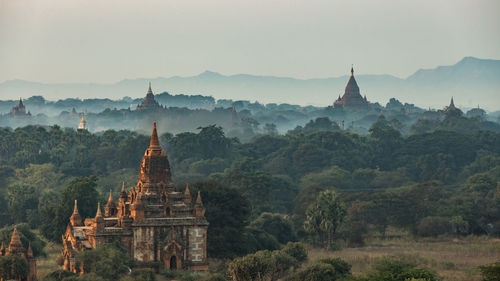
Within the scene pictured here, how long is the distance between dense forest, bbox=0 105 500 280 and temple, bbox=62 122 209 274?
2200 millimetres

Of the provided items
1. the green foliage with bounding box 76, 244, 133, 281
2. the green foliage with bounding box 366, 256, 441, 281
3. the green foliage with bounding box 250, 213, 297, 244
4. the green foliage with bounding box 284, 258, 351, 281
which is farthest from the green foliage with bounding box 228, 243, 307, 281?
the green foliage with bounding box 250, 213, 297, 244

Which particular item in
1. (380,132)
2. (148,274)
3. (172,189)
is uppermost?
(380,132)

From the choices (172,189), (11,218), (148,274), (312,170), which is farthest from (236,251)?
(312,170)

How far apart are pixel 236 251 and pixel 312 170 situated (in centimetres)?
6808

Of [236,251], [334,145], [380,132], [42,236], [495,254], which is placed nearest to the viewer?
[236,251]

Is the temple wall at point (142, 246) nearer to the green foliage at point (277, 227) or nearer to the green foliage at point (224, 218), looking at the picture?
the green foliage at point (224, 218)

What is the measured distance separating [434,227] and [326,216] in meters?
12.2

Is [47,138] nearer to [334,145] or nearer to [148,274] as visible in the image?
[334,145]

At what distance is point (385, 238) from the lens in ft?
305

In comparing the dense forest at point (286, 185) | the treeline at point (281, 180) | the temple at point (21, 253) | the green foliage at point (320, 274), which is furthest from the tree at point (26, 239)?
the green foliage at point (320, 274)

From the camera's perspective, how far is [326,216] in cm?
8575

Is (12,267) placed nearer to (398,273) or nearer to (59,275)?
(59,275)

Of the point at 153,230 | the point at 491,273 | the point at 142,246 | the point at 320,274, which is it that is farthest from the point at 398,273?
the point at 142,246

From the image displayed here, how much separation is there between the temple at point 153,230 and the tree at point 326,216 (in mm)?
20932
